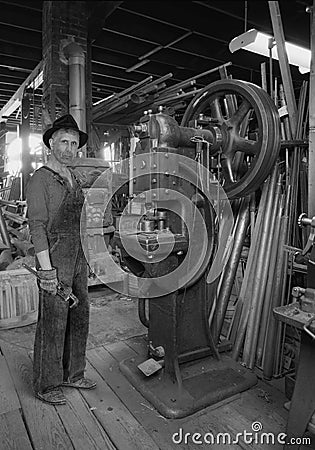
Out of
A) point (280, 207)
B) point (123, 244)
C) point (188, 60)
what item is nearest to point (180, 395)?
point (123, 244)

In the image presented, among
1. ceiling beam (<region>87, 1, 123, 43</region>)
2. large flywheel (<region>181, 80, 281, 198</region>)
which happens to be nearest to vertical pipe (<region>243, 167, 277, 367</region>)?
large flywheel (<region>181, 80, 281, 198</region>)

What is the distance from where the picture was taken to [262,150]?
1613 mm

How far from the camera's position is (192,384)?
5.39ft

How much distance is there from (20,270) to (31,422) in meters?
1.27

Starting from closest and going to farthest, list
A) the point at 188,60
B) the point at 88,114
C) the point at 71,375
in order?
the point at 188,60 → the point at 88,114 → the point at 71,375

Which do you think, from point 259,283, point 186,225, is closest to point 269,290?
point 259,283

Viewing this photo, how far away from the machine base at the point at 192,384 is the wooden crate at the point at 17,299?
3.12ft

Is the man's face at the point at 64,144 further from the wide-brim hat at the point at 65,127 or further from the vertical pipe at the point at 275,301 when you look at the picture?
the vertical pipe at the point at 275,301

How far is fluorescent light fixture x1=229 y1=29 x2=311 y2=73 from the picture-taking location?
765 mm

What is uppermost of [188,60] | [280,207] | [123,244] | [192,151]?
[188,60]

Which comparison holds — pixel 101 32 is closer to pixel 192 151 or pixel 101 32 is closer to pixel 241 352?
pixel 192 151

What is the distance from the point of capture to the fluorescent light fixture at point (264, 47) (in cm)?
76

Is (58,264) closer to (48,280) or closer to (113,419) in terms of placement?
(48,280)

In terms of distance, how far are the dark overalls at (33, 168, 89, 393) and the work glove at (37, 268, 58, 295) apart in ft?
0.20
